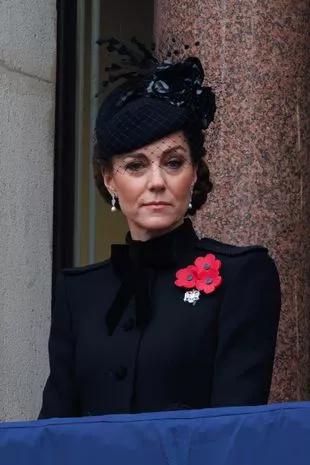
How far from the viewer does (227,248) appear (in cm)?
369

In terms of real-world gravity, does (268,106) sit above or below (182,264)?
above

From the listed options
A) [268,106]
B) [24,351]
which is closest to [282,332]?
[268,106]

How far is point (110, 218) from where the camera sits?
7.86 metres

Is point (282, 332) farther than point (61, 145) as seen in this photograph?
No

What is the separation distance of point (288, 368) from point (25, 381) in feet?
4.92

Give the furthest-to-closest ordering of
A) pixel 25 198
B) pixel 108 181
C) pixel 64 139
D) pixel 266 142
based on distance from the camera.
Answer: pixel 64 139 < pixel 25 198 < pixel 266 142 < pixel 108 181

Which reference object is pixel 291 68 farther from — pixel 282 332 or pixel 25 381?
pixel 25 381

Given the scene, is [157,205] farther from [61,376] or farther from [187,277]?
[61,376]

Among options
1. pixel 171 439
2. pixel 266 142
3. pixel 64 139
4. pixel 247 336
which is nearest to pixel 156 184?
pixel 247 336

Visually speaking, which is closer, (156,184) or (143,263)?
(156,184)

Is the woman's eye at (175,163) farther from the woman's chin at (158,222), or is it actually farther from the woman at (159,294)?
the woman's chin at (158,222)

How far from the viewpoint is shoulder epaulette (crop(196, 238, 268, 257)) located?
362 centimetres

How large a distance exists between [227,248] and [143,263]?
9.7 inches

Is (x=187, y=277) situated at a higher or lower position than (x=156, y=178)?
lower
